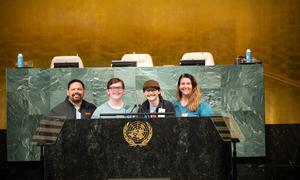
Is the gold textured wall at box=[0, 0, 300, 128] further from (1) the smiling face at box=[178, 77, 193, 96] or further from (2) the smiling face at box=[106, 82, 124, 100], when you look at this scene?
(2) the smiling face at box=[106, 82, 124, 100]

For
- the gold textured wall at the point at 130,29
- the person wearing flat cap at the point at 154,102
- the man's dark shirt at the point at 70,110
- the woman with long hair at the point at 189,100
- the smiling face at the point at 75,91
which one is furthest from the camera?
the gold textured wall at the point at 130,29

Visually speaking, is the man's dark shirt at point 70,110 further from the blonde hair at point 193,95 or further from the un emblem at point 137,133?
the un emblem at point 137,133

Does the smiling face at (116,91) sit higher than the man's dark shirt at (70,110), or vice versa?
the smiling face at (116,91)

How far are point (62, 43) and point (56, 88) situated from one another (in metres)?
2.70

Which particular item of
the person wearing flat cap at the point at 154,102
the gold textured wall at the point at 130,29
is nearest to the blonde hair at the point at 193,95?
the person wearing flat cap at the point at 154,102

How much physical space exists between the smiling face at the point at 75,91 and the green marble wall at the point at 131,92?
6 centimetres

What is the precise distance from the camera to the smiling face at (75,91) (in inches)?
271

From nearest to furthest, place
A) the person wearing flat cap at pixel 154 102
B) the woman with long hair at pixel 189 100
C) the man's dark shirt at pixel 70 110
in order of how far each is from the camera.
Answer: the person wearing flat cap at pixel 154 102, the woman with long hair at pixel 189 100, the man's dark shirt at pixel 70 110

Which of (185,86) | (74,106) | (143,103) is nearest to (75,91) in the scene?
(74,106)

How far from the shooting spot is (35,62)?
31.4 feet

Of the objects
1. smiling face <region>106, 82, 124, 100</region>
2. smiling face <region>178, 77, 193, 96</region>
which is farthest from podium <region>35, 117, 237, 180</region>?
smiling face <region>178, 77, 193, 96</region>

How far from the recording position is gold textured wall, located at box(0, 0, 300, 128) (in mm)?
9461

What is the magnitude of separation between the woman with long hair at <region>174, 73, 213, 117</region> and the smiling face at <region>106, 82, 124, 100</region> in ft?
1.93

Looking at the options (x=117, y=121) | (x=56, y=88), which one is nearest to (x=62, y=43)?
(x=56, y=88)
